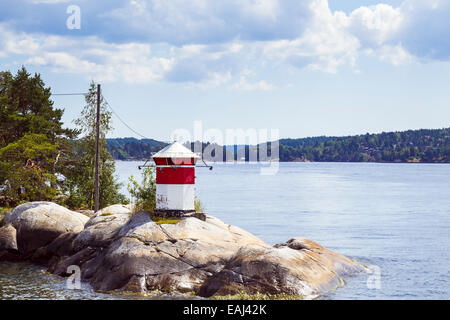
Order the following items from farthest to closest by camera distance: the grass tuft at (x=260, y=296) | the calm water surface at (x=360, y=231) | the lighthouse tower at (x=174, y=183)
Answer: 1. the lighthouse tower at (x=174, y=183)
2. the calm water surface at (x=360, y=231)
3. the grass tuft at (x=260, y=296)

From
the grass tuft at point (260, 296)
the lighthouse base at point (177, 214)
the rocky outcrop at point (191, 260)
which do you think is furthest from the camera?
the lighthouse base at point (177, 214)

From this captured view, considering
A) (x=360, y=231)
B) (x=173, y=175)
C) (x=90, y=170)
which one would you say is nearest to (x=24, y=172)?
(x=90, y=170)

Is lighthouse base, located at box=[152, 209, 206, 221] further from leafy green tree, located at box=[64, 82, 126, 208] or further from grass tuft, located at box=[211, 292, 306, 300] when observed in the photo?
leafy green tree, located at box=[64, 82, 126, 208]

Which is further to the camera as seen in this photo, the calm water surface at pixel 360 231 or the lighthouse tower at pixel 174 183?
the lighthouse tower at pixel 174 183

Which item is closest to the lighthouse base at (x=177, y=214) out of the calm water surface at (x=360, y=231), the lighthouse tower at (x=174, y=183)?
the lighthouse tower at (x=174, y=183)

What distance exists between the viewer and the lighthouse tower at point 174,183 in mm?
21078

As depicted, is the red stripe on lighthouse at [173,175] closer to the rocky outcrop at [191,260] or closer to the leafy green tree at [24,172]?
the rocky outcrop at [191,260]

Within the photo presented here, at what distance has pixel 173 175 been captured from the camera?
21312mm

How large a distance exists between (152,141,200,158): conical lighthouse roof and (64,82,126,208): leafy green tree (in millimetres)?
16318

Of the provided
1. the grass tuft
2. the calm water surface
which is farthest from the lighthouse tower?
the grass tuft

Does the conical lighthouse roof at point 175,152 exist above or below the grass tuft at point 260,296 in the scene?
above

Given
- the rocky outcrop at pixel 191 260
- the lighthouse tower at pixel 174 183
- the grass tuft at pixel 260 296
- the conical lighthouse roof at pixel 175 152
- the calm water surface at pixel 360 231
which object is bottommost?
the calm water surface at pixel 360 231

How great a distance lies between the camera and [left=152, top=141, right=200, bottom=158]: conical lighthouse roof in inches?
838
